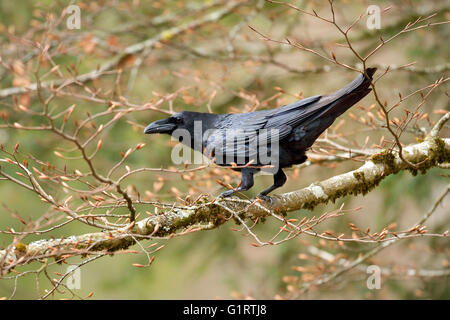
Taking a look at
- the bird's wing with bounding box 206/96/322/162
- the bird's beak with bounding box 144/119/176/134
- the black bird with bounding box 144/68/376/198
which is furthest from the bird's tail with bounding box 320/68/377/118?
the bird's beak with bounding box 144/119/176/134

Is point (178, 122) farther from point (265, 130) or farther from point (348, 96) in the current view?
point (348, 96)

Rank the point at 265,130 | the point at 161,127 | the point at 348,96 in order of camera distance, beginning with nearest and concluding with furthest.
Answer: the point at 348,96
the point at 265,130
the point at 161,127

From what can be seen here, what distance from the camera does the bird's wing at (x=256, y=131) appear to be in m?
4.14

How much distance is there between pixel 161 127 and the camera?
455cm

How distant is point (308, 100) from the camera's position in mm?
4133

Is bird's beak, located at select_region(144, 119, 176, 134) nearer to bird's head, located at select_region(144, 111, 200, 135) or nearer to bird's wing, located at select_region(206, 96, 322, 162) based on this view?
A: bird's head, located at select_region(144, 111, 200, 135)

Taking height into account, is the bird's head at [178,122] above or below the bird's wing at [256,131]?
above

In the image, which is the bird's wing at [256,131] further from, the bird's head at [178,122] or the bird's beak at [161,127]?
the bird's beak at [161,127]

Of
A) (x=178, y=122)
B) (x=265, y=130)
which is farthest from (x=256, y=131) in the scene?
(x=178, y=122)

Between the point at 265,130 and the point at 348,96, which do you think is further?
the point at 265,130

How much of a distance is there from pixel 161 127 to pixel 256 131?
0.89m

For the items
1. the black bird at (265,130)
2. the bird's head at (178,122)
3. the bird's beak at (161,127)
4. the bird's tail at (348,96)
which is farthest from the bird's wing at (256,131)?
the bird's beak at (161,127)

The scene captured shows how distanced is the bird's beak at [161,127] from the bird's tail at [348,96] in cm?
142

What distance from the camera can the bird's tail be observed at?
12.1 ft
